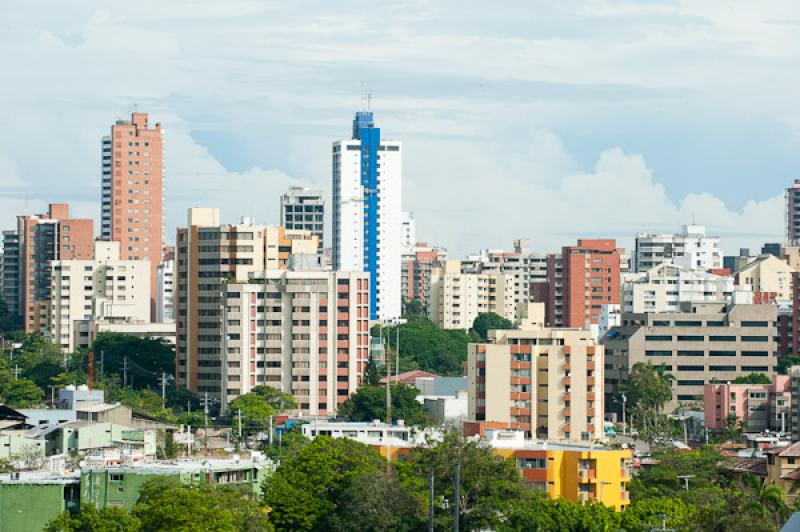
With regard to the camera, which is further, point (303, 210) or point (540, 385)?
point (303, 210)

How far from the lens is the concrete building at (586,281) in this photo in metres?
144

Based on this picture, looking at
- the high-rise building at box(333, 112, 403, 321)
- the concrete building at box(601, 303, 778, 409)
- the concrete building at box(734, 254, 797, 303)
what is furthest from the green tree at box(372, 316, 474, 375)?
the concrete building at box(601, 303, 778, 409)

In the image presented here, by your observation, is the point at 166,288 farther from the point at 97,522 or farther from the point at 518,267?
the point at 97,522

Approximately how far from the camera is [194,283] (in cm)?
10331

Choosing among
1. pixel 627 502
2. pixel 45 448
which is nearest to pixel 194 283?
pixel 45 448

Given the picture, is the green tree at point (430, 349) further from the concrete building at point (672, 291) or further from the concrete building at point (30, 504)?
the concrete building at point (30, 504)

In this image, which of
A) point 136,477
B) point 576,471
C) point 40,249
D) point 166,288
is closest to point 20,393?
point 576,471

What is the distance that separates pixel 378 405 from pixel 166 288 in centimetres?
8230

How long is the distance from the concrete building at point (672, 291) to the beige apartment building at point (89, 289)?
35641mm

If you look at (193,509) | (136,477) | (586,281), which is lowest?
(193,509)

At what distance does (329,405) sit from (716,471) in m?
30.0

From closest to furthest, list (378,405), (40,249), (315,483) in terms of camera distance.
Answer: (315,483) < (378,405) < (40,249)

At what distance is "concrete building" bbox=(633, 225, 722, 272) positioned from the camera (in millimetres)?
185750

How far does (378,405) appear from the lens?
88.5m
